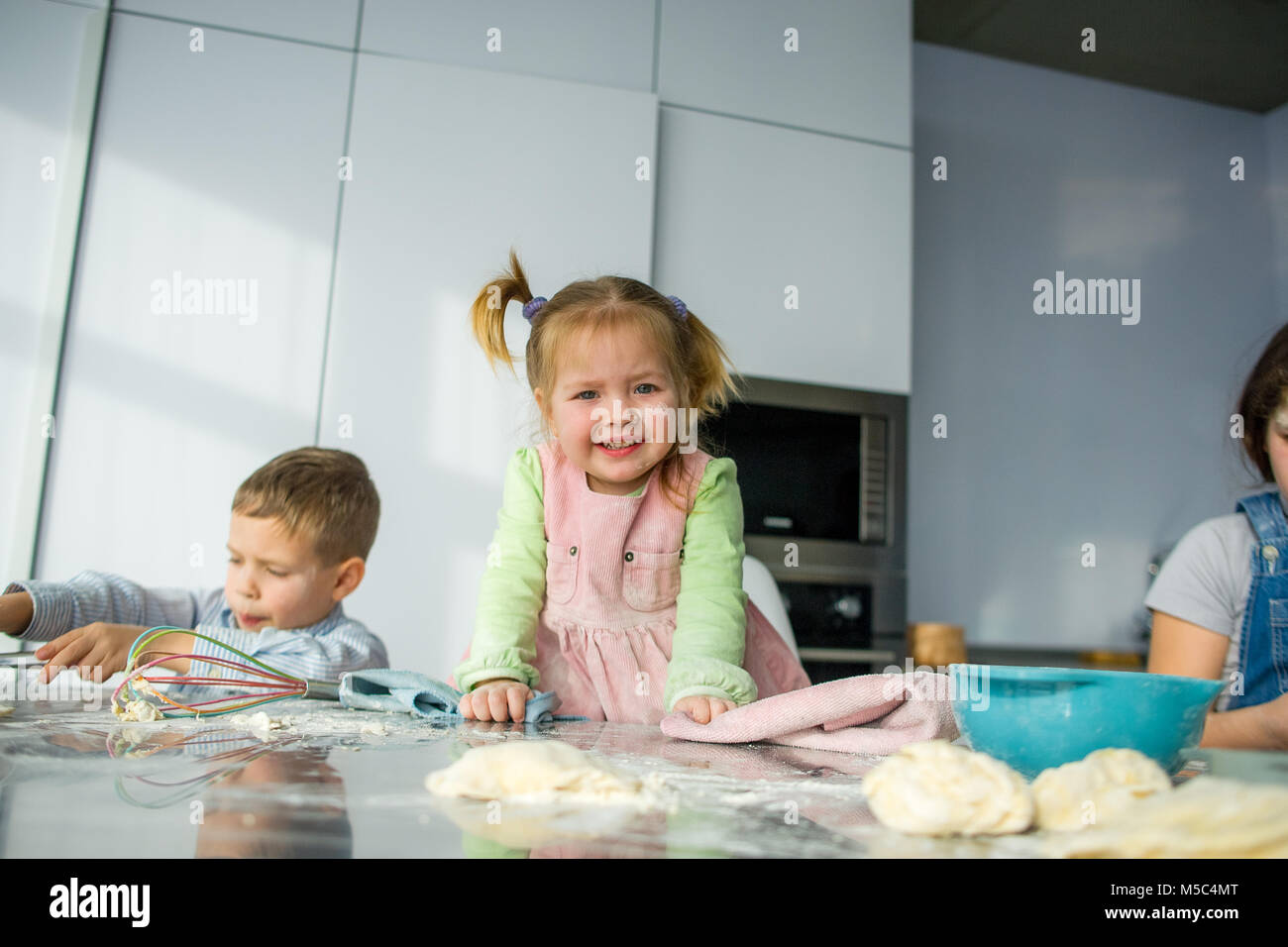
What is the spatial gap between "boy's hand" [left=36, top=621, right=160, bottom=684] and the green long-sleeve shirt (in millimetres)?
325

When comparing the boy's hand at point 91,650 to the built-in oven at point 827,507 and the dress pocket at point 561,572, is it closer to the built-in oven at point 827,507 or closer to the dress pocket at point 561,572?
the dress pocket at point 561,572

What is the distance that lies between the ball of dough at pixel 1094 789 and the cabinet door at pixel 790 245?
207 cm

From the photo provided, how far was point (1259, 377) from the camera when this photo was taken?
121 centimetres

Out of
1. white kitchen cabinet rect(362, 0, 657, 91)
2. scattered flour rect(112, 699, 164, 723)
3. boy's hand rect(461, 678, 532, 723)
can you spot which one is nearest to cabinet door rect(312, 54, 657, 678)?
white kitchen cabinet rect(362, 0, 657, 91)

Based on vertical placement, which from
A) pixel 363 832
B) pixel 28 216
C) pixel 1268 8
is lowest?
pixel 363 832

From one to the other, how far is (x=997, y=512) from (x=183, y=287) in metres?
2.62

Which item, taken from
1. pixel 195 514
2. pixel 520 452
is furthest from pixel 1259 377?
pixel 195 514

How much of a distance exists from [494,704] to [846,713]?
30 centimetres

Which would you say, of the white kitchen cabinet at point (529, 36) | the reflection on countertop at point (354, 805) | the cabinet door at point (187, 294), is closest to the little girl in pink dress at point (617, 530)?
the reflection on countertop at point (354, 805)

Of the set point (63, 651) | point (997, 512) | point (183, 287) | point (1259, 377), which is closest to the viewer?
point (63, 651)

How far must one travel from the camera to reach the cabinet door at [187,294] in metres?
2.00

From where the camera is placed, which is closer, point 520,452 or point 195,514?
point 520,452

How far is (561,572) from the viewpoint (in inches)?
47.8
